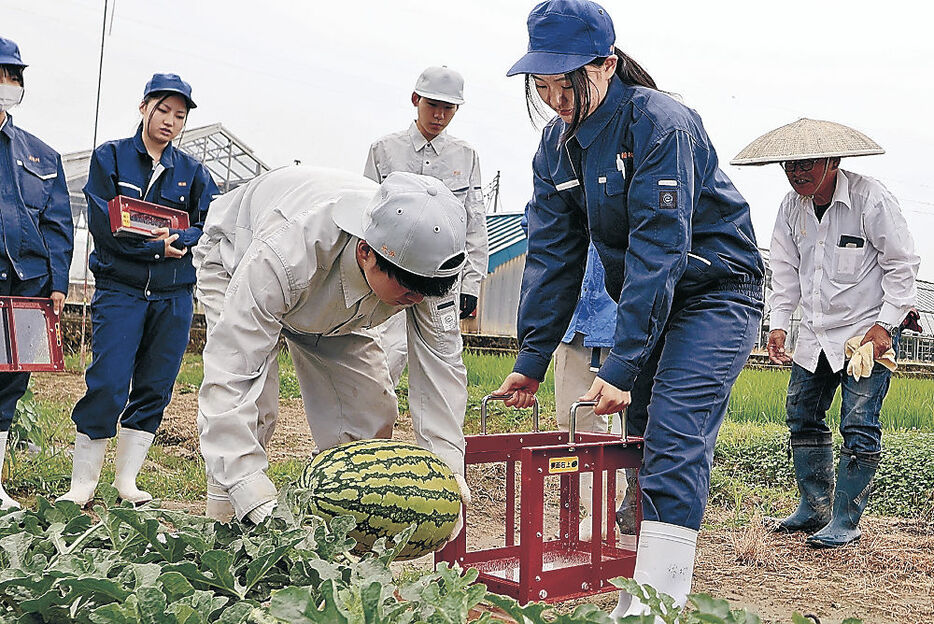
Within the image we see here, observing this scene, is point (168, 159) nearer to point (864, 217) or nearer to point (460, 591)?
point (864, 217)

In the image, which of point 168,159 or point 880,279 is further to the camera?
point 168,159

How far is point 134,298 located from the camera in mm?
4938

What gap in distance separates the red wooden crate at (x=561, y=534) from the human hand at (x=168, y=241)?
2108 mm

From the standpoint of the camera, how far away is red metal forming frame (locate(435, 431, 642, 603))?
306 cm

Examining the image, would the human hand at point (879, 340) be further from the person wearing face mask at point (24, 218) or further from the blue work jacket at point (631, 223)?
the person wearing face mask at point (24, 218)

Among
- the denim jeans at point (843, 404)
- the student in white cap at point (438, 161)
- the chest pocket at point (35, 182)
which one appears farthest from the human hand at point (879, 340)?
the chest pocket at point (35, 182)

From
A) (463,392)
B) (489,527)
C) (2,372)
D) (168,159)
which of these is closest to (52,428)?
(2,372)

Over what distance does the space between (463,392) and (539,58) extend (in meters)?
1.08

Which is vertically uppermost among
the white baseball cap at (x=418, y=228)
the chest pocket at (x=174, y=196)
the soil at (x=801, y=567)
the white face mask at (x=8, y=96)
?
the white face mask at (x=8, y=96)

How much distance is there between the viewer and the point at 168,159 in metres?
5.14

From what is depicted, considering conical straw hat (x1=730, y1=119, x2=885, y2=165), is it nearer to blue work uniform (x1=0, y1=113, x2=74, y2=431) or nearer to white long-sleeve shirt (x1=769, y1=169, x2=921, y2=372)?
white long-sleeve shirt (x1=769, y1=169, x2=921, y2=372)

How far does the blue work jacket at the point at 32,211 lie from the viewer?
4.76 metres

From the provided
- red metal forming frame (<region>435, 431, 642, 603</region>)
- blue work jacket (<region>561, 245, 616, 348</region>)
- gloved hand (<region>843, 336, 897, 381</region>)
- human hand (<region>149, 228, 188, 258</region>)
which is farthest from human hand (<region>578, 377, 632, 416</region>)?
human hand (<region>149, 228, 188, 258</region>)

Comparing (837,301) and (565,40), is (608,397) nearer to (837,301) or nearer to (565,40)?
(565,40)
